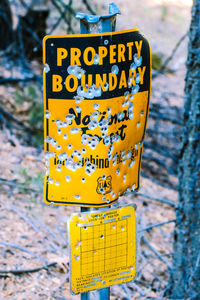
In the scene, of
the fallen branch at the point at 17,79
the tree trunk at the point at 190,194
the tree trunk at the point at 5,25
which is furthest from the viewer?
the tree trunk at the point at 5,25

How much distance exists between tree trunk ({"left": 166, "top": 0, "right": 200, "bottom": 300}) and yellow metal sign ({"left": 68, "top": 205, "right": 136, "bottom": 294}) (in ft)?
3.37

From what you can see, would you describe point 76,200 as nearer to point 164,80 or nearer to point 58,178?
point 58,178

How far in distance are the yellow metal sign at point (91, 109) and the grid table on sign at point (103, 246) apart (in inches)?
5.2

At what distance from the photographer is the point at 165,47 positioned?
1049 cm

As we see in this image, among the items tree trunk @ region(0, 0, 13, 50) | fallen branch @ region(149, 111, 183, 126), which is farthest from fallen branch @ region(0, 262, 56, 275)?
tree trunk @ region(0, 0, 13, 50)

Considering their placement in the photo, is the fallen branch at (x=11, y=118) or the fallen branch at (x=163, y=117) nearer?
the fallen branch at (x=11, y=118)

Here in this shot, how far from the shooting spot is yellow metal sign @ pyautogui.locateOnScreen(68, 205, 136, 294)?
5.48ft

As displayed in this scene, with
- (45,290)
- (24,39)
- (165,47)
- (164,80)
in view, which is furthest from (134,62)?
(165,47)

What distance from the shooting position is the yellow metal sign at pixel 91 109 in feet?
4.97

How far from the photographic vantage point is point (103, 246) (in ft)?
5.64

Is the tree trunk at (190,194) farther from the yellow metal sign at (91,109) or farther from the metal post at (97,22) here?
the metal post at (97,22)

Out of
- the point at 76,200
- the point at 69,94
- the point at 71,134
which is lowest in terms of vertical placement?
the point at 76,200

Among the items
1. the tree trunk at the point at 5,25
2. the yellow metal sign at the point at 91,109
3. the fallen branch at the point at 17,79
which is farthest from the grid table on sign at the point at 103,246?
the tree trunk at the point at 5,25

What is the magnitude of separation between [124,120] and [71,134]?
247mm
